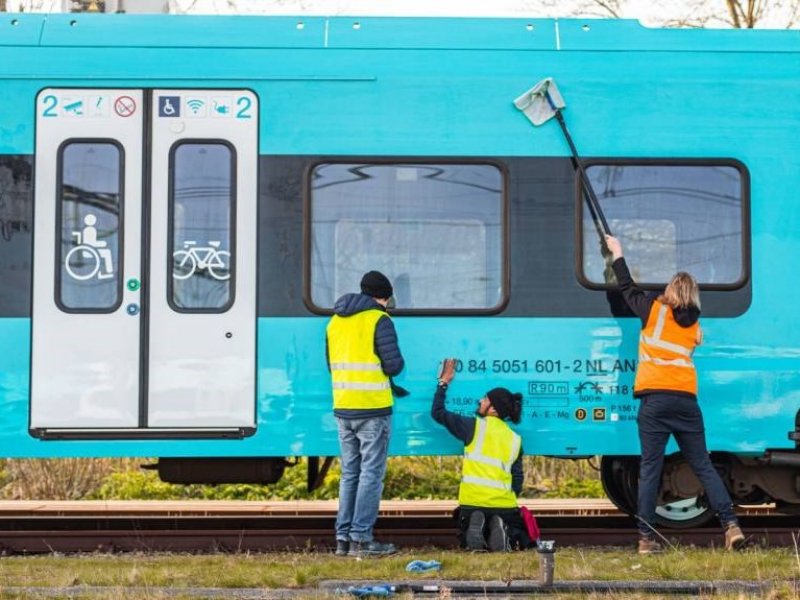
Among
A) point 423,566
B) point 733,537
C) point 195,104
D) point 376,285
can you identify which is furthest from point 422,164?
point 733,537

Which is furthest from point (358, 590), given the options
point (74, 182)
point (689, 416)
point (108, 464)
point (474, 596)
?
point (108, 464)

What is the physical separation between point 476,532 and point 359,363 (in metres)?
1.38

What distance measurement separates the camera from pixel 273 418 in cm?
848

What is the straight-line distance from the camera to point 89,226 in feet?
27.9

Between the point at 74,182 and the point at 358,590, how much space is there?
3589 millimetres

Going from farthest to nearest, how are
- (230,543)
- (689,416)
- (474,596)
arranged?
(230,543) < (689,416) < (474,596)

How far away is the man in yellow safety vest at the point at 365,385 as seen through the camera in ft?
26.8

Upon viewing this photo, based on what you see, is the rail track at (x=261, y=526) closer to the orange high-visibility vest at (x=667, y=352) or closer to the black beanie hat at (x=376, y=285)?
the orange high-visibility vest at (x=667, y=352)

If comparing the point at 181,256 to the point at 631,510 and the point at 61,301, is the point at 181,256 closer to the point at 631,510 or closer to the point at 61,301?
the point at 61,301

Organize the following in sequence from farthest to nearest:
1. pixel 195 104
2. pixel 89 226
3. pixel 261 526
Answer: pixel 261 526
pixel 195 104
pixel 89 226

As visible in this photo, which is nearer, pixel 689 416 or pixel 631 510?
pixel 689 416

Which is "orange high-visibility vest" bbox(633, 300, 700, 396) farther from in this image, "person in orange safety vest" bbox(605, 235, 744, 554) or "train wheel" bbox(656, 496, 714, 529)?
"train wheel" bbox(656, 496, 714, 529)

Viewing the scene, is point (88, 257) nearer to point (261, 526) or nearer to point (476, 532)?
point (261, 526)

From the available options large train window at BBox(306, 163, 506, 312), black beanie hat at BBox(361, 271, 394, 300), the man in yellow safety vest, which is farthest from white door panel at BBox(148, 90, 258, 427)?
black beanie hat at BBox(361, 271, 394, 300)
